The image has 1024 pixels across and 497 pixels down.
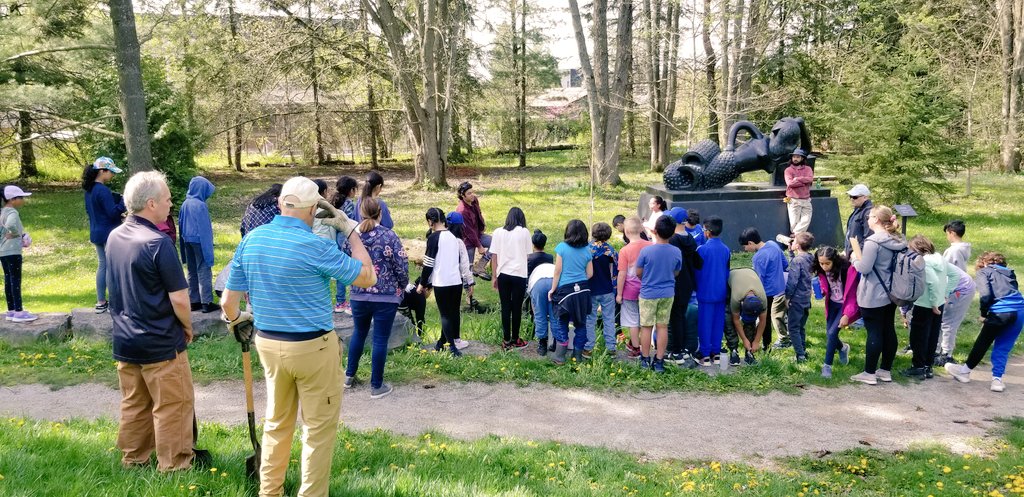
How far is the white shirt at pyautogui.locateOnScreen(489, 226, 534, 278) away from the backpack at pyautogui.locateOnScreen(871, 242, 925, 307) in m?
3.29

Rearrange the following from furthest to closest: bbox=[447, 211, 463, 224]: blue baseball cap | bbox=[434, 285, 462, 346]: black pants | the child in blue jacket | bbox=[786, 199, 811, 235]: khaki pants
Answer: bbox=[786, 199, 811, 235]: khaki pants
bbox=[447, 211, 463, 224]: blue baseball cap
bbox=[434, 285, 462, 346]: black pants
the child in blue jacket

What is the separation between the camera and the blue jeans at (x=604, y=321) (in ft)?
23.4

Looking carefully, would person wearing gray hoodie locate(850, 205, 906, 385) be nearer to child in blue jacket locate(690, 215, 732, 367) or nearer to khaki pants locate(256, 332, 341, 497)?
child in blue jacket locate(690, 215, 732, 367)

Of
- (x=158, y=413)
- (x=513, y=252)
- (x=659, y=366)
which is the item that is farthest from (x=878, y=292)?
(x=158, y=413)

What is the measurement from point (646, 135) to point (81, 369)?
122 ft

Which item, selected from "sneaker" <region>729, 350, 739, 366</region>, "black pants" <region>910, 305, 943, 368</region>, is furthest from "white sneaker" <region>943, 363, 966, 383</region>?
"sneaker" <region>729, 350, 739, 366</region>

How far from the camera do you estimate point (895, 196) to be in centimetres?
1572

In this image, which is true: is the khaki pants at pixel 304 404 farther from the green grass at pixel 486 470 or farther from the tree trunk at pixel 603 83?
the tree trunk at pixel 603 83

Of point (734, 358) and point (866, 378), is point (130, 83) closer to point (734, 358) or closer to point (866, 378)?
point (734, 358)

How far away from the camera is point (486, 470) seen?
179 inches

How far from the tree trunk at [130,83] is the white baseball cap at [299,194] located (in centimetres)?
841

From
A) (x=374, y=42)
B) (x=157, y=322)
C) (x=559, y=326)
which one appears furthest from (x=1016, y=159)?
(x=157, y=322)

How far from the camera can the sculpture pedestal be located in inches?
501

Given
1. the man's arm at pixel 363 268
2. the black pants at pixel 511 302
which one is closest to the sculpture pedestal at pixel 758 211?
the black pants at pixel 511 302
